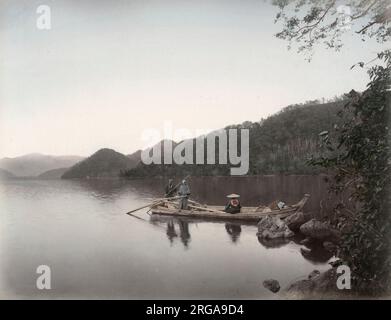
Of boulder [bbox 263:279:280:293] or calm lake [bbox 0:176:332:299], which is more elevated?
calm lake [bbox 0:176:332:299]

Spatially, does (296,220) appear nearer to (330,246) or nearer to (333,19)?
(330,246)

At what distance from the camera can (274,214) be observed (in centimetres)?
303

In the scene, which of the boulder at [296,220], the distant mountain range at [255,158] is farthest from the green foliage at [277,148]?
the boulder at [296,220]

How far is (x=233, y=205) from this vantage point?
3082mm

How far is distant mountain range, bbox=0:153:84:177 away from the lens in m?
3.01

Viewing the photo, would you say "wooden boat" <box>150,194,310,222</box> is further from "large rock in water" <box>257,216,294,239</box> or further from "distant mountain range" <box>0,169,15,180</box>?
"distant mountain range" <box>0,169,15,180</box>

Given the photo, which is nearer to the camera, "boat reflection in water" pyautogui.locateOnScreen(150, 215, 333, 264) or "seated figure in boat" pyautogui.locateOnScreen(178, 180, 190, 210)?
"boat reflection in water" pyautogui.locateOnScreen(150, 215, 333, 264)

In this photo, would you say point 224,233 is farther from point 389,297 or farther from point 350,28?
point 350,28

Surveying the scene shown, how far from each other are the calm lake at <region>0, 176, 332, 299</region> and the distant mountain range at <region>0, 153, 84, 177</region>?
0.09 meters

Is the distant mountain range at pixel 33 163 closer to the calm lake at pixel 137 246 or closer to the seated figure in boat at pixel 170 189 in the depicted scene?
the calm lake at pixel 137 246

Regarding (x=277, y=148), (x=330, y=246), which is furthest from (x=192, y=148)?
(x=330, y=246)

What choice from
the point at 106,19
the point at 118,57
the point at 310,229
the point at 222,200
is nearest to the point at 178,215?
the point at 222,200

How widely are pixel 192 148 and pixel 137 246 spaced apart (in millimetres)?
724

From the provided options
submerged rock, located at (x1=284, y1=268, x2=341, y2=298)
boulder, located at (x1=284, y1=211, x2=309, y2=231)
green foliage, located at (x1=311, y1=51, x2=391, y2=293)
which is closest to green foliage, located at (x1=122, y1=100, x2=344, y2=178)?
green foliage, located at (x1=311, y1=51, x2=391, y2=293)
